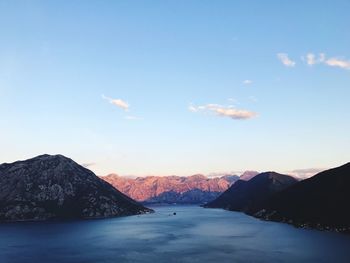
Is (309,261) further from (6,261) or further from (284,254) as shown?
(6,261)

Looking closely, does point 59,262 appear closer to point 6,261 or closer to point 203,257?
point 6,261

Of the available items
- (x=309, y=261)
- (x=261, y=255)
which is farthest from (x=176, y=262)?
(x=309, y=261)

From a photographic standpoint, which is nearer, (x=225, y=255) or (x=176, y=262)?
(x=176, y=262)

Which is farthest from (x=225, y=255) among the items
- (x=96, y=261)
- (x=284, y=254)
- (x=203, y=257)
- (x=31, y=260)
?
(x=31, y=260)

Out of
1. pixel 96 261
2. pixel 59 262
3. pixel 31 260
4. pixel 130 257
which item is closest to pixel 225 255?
pixel 130 257

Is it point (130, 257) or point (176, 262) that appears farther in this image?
point (130, 257)

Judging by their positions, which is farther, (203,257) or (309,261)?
(203,257)

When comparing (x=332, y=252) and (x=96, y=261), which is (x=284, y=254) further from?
(x=96, y=261)
